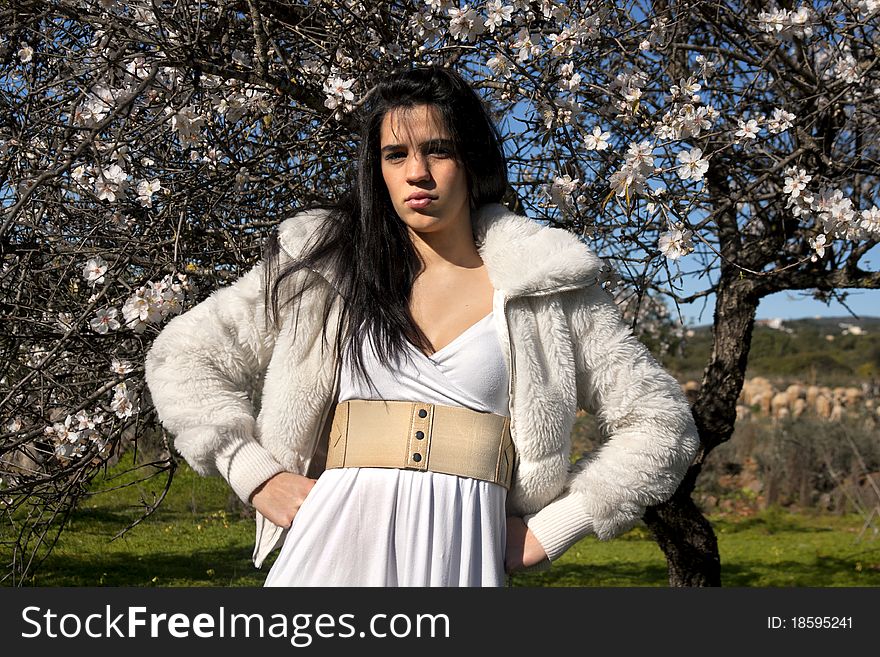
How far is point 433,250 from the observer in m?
2.00

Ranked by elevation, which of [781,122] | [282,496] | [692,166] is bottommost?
[282,496]

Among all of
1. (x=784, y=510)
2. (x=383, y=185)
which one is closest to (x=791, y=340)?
(x=784, y=510)

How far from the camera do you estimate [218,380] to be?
6.29 feet

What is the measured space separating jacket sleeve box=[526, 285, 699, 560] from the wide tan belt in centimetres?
18

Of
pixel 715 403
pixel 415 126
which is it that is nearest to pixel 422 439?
pixel 415 126

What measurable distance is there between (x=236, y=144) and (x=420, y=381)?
124cm

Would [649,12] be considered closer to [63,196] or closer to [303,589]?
[63,196]

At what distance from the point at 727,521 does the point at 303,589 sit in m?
7.27

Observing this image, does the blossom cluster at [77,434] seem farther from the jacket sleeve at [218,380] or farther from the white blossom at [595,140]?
the white blossom at [595,140]

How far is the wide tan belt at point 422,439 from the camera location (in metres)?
1.77

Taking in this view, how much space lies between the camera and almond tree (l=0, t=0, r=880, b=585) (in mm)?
2418

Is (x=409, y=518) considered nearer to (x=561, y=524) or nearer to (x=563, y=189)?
(x=561, y=524)

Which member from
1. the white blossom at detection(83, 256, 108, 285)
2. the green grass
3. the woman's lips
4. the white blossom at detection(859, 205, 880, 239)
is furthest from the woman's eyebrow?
the green grass

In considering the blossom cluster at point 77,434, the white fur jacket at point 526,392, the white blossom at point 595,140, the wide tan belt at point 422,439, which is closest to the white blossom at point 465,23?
the white blossom at point 595,140
